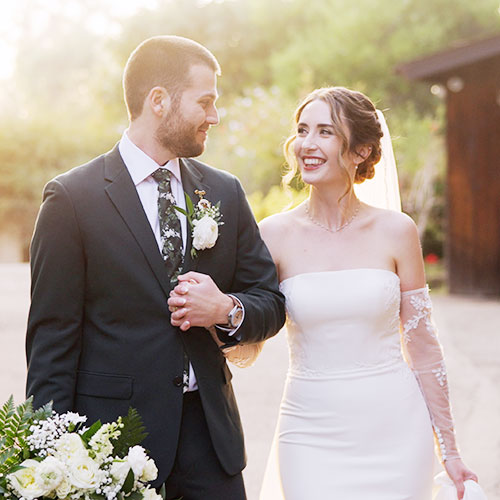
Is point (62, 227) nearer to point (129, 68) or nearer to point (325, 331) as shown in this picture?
point (129, 68)

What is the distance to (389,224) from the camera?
3.26m

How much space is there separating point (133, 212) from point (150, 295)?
0.27 metres

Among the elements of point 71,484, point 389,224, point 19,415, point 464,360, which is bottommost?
point 464,360

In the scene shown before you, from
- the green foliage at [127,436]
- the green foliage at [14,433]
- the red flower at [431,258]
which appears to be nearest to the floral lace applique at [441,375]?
the green foliage at [127,436]

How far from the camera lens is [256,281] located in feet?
8.92

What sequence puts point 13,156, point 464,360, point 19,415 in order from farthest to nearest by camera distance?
point 13,156 < point 464,360 < point 19,415

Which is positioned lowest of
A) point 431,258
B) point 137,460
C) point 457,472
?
point 431,258

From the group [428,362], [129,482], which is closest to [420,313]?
[428,362]

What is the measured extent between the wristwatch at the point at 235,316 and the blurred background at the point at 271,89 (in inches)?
398

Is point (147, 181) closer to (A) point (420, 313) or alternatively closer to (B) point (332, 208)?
(B) point (332, 208)

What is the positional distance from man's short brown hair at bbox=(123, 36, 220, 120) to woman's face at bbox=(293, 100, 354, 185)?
2.00 feet

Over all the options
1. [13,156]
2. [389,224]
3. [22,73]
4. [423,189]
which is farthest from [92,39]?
[389,224]

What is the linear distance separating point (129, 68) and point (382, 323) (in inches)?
54.1

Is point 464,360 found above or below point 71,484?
below
